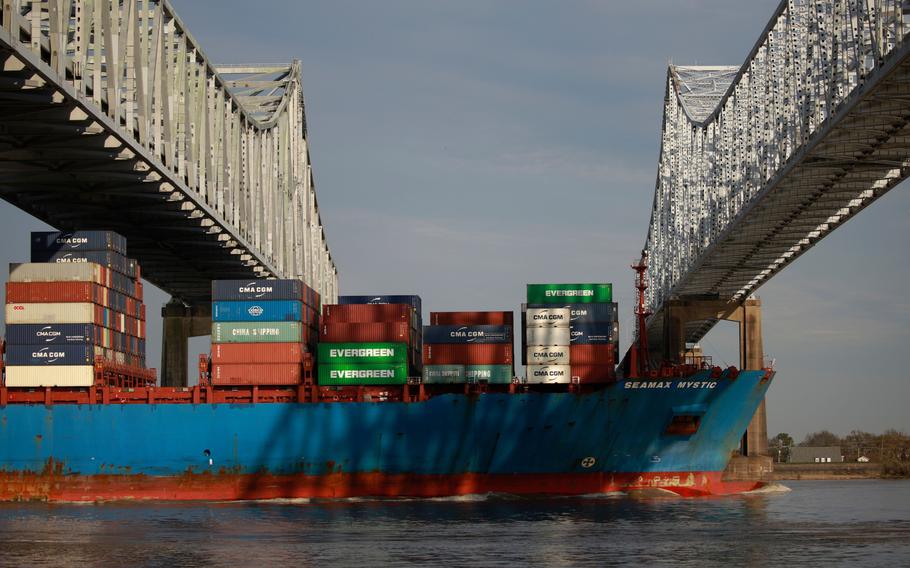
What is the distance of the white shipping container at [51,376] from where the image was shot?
57.5 meters

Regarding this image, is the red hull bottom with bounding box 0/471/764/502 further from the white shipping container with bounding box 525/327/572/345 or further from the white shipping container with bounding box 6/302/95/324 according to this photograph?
the white shipping container with bounding box 6/302/95/324

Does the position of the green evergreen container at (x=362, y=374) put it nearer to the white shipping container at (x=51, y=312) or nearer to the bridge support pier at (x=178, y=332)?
the white shipping container at (x=51, y=312)

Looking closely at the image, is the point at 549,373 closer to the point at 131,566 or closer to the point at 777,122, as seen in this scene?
the point at 777,122

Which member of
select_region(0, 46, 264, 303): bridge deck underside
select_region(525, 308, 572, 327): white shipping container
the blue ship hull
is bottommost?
the blue ship hull

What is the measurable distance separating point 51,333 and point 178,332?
28.0m

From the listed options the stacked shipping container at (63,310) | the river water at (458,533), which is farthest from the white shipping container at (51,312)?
the river water at (458,533)

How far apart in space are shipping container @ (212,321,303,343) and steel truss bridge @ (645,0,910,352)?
2223cm

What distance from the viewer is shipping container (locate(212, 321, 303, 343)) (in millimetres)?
58250

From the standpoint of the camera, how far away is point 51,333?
56969 millimetres

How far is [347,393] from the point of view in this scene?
2341 inches

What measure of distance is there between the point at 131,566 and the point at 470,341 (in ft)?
78.2

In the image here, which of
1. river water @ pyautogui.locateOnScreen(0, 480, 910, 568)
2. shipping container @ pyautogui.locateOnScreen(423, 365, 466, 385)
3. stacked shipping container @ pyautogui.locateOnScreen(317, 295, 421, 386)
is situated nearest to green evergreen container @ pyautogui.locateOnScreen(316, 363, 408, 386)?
stacked shipping container @ pyautogui.locateOnScreen(317, 295, 421, 386)

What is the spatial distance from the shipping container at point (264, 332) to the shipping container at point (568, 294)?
10750 mm

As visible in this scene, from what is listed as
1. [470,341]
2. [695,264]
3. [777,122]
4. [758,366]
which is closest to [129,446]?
[470,341]
